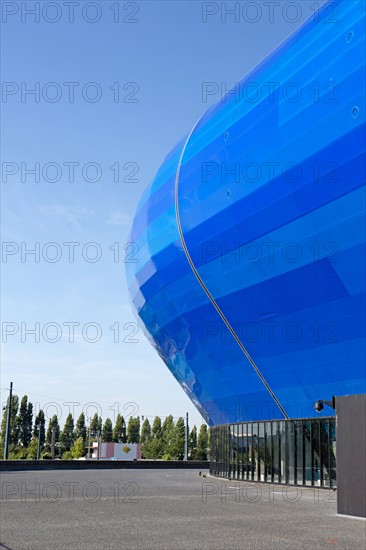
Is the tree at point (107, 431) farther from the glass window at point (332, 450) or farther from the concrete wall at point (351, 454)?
the concrete wall at point (351, 454)

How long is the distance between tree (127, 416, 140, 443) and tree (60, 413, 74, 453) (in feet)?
39.3

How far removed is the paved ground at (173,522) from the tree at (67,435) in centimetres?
11008

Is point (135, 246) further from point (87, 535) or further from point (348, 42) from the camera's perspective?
point (87, 535)

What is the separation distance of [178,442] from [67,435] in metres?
31.2

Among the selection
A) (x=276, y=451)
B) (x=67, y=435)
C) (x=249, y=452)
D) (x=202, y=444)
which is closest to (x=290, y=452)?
(x=276, y=451)

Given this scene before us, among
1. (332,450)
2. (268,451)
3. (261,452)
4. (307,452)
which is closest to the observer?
(332,450)

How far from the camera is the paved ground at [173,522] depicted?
12.6 meters

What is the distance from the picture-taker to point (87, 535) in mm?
13477

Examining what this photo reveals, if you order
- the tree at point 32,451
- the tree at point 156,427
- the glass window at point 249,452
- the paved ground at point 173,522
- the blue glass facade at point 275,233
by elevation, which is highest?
the blue glass facade at point 275,233

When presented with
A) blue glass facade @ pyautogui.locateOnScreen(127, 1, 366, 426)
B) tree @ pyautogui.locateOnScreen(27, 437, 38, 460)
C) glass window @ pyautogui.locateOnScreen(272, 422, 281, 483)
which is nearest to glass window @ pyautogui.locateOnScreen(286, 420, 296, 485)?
blue glass facade @ pyautogui.locateOnScreen(127, 1, 366, 426)

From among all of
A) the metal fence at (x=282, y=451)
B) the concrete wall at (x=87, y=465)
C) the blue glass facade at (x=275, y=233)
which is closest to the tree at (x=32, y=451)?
the concrete wall at (x=87, y=465)

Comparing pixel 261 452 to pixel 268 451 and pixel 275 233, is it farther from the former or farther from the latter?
pixel 275 233

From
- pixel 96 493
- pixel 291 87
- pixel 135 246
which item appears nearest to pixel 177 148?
pixel 135 246

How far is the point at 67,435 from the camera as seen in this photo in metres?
134
